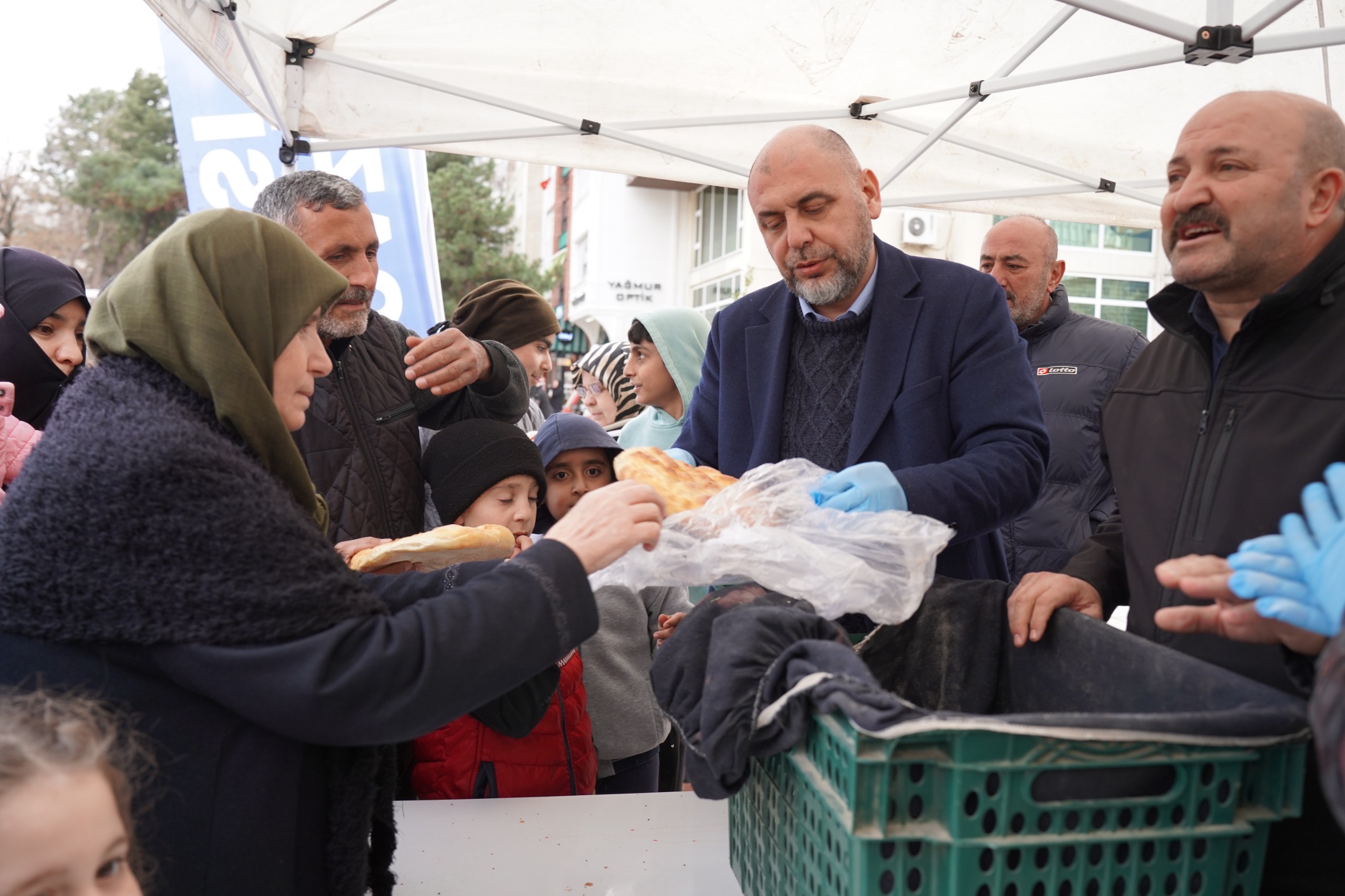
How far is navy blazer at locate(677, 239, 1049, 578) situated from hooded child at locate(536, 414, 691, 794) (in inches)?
23.3

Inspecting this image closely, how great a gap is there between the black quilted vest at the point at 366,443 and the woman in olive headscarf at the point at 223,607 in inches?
39.2

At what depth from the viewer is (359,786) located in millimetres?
1285

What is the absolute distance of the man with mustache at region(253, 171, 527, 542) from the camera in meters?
2.31

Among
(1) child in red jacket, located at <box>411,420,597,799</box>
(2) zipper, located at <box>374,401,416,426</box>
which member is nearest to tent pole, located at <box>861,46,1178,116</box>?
(1) child in red jacket, located at <box>411,420,597,799</box>

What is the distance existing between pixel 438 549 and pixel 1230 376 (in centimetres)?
145

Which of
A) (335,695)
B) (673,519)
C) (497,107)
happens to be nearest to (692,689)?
(673,519)

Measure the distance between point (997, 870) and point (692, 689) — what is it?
48 centimetres

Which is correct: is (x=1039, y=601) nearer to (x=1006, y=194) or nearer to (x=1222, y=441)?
(x=1222, y=441)

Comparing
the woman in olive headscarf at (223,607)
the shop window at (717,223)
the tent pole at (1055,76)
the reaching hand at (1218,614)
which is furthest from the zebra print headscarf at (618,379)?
the shop window at (717,223)

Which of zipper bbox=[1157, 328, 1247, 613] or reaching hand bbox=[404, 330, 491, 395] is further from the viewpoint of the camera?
reaching hand bbox=[404, 330, 491, 395]

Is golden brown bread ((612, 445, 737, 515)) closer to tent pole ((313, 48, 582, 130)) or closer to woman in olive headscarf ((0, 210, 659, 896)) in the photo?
woman in olive headscarf ((0, 210, 659, 896))

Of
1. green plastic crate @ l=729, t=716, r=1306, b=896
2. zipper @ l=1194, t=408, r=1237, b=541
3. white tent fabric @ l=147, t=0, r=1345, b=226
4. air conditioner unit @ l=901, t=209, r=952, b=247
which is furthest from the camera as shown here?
air conditioner unit @ l=901, t=209, r=952, b=247

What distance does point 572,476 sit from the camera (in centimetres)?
295

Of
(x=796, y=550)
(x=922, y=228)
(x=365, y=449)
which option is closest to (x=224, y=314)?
(x=796, y=550)
